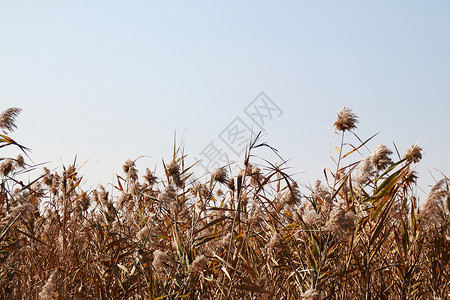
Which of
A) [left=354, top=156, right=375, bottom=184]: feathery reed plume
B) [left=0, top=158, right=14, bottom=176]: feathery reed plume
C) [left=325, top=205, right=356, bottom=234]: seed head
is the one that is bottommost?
[left=0, top=158, right=14, bottom=176]: feathery reed plume

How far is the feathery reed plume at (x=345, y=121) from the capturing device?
124 inches

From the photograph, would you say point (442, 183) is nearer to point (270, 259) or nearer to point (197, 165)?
point (270, 259)

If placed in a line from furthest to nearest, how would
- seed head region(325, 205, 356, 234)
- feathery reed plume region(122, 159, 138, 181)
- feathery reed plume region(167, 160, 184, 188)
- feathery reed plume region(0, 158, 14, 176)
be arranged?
feathery reed plume region(122, 159, 138, 181) → feathery reed plume region(0, 158, 14, 176) → feathery reed plume region(167, 160, 184, 188) → seed head region(325, 205, 356, 234)

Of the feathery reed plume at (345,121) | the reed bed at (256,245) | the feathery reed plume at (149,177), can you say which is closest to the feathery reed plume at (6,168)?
A: the reed bed at (256,245)

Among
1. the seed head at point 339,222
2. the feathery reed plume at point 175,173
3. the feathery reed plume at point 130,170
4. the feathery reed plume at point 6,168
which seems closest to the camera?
the seed head at point 339,222

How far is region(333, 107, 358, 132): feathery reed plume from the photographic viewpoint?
10.3ft

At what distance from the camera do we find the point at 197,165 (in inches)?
123

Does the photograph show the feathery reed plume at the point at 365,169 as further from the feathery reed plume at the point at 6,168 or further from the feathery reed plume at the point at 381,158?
the feathery reed plume at the point at 6,168

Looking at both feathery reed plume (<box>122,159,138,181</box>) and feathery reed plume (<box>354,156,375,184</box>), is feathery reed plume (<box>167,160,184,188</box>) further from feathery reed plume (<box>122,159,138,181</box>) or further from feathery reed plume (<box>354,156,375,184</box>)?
feathery reed plume (<box>122,159,138,181</box>)

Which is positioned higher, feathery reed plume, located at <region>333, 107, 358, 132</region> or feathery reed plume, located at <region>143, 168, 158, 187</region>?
feathery reed plume, located at <region>333, 107, 358, 132</region>

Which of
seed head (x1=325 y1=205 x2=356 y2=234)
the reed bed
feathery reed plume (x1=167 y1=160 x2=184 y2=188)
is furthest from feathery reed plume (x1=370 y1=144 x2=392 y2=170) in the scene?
feathery reed plume (x1=167 y1=160 x2=184 y2=188)

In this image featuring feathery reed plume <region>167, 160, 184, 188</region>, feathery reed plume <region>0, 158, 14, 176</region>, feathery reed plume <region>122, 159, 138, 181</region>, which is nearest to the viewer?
feathery reed plume <region>167, 160, 184, 188</region>

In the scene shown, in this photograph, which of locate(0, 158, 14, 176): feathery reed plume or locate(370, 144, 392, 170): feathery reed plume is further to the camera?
locate(0, 158, 14, 176): feathery reed plume

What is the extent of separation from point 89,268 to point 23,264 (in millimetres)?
964
